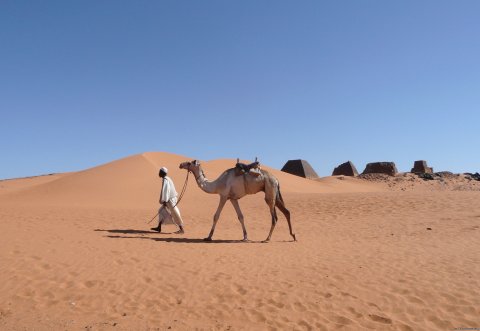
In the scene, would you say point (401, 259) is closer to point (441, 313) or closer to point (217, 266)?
point (441, 313)

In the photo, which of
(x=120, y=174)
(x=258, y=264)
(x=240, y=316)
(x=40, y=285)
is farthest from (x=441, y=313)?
(x=120, y=174)

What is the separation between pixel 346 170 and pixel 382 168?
5808 mm

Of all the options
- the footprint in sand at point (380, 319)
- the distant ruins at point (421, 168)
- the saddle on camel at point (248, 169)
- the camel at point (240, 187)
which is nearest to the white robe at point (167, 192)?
the camel at point (240, 187)

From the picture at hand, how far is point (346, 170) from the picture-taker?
169 feet

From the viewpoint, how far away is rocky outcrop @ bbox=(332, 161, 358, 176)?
51.1 metres

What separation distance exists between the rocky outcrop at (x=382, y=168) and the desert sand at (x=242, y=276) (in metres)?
32.8

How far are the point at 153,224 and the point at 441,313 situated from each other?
1121 cm

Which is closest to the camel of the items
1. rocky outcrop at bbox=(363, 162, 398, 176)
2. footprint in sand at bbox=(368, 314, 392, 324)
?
footprint in sand at bbox=(368, 314, 392, 324)

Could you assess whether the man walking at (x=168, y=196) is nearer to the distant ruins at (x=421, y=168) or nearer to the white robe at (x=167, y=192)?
the white robe at (x=167, y=192)

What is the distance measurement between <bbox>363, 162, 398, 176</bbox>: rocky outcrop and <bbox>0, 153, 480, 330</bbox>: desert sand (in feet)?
108

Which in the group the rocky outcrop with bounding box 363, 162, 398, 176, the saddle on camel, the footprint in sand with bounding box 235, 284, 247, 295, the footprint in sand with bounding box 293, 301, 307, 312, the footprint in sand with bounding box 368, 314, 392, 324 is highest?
the rocky outcrop with bounding box 363, 162, 398, 176

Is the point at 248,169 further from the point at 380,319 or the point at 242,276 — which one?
the point at 380,319

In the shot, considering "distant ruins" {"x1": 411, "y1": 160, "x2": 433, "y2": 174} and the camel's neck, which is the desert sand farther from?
"distant ruins" {"x1": 411, "y1": 160, "x2": 433, "y2": 174}

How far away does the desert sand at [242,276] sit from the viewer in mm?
4812
